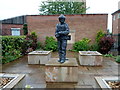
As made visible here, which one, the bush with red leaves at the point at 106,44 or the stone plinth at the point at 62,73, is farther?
the bush with red leaves at the point at 106,44

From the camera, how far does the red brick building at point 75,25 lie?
11617 millimetres

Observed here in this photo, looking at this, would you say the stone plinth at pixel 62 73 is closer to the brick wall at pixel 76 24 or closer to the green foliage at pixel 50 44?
the green foliage at pixel 50 44

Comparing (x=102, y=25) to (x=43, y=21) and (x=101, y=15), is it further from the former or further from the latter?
(x=43, y=21)

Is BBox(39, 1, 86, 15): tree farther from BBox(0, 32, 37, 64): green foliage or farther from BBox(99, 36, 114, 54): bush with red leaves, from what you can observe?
BBox(99, 36, 114, 54): bush with red leaves

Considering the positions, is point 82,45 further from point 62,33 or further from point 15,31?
point 15,31

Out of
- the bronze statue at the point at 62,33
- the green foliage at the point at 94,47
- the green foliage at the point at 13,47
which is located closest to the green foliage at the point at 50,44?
the green foliage at the point at 13,47

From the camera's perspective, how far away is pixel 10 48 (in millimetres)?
8031

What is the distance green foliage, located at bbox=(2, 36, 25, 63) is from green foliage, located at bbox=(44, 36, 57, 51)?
280 cm

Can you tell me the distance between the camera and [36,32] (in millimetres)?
12180

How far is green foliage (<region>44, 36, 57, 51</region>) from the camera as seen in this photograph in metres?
11.6

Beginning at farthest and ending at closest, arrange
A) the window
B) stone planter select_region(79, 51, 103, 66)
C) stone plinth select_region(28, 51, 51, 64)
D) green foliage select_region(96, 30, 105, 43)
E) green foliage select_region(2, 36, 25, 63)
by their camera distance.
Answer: the window < green foliage select_region(96, 30, 105, 43) < green foliage select_region(2, 36, 25, 63) < stone plinth select_region(28, 51, 51, 64) < stone planter select_region(79, 51, 103, 66)

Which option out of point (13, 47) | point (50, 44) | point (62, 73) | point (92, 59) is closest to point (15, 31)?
point (50, 44)

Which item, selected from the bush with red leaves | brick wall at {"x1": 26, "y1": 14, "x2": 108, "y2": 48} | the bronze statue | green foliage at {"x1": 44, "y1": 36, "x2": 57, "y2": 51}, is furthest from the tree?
the bronze statue

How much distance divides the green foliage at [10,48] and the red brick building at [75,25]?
120 inches
